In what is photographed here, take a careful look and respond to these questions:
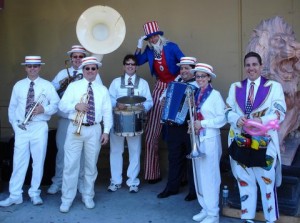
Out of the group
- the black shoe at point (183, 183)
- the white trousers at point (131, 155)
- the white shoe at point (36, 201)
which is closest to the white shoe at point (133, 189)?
the white trousers at point (131, 155)

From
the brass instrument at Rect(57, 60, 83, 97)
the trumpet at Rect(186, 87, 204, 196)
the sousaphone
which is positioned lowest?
the trumpet at Rect(186, 87, 204, 196)

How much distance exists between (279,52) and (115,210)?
102 inches

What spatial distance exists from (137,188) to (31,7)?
139 inches

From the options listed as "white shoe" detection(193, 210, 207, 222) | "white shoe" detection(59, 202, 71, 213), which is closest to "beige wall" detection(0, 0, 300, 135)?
"white shoe" detection(193, 210, 207, 222)

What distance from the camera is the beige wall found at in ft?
22.8

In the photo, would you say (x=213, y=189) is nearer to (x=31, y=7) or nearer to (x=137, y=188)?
(x=137, y=188)

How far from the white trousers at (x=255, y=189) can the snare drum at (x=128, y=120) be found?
1335 millimetres

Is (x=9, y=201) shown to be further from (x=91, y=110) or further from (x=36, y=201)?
(x=91, y=110)

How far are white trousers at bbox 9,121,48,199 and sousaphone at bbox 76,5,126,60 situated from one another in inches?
47.3

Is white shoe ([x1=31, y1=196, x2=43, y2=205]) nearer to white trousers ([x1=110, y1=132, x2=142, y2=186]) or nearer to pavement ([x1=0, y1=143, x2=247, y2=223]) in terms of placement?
pavement ([x1=0, y1=143, x2=247, y2=223])

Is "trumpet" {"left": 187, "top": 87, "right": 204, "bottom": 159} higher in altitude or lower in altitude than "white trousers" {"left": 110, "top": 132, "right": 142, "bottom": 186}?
higher

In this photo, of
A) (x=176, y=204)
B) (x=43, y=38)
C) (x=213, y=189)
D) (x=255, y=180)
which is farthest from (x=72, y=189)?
(x=43, y=38)

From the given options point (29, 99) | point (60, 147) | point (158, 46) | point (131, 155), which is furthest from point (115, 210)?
point (158, 46)

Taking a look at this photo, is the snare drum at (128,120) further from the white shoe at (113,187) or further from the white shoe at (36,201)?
the white shoe at (36,201)
